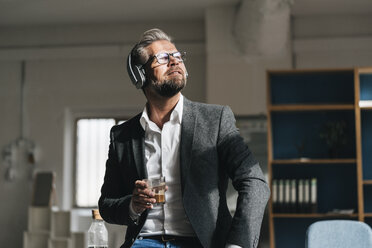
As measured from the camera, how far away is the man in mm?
1826

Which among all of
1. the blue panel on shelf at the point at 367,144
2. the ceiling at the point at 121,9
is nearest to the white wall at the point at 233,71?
the ceiling at the point at 121,9

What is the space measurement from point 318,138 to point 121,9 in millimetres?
2979

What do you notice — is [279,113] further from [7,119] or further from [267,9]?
[7,119]

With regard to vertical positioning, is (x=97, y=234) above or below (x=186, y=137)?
below

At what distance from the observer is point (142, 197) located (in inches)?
72.3

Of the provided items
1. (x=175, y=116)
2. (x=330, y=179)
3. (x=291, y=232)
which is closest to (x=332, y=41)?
(x=330, y=179)

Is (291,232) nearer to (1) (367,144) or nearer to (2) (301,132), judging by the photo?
(2) (301,132)

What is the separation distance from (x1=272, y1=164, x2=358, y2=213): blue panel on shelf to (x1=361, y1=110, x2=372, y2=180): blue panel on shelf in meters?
0.12

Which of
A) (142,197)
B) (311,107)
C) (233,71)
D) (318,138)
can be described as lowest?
(142,197)

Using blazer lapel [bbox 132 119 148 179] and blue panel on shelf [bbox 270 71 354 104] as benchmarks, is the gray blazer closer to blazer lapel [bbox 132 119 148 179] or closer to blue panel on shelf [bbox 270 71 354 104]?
blazer lapel [bbox 132 119 148 179]

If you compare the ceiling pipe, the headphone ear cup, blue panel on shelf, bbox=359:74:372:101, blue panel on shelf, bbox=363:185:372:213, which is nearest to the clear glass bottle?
the headphone ear cup

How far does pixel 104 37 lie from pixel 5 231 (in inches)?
115

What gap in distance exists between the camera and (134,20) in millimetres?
8227

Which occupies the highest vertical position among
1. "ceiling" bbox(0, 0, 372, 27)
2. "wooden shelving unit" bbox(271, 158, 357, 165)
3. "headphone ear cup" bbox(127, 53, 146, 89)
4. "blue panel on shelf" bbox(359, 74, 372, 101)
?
"ceiling" bbox(0, 0, 372, 27)
